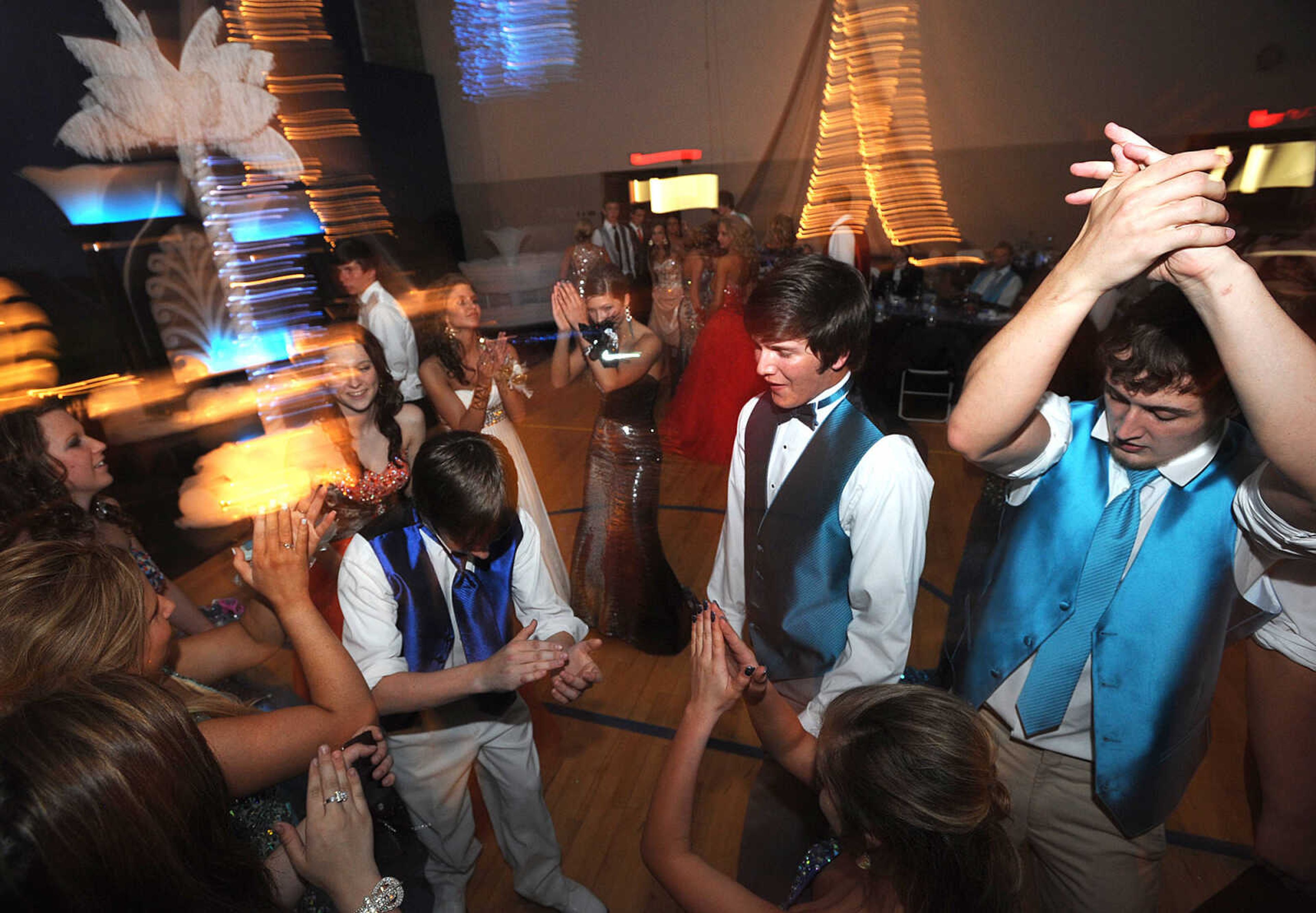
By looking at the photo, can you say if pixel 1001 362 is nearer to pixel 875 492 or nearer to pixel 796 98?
pixel 875 492

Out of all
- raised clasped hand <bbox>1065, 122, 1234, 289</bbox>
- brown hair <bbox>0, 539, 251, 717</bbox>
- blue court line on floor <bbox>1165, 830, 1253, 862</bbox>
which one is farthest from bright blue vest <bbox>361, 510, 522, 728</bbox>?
blue court line on floor <bbox>1165, 830, 1253, 862</bbox>

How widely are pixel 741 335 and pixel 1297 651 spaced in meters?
2.19

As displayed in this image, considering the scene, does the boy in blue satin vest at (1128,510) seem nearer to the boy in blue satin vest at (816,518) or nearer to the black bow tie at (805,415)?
the boy in blue satin vest at (816,518)

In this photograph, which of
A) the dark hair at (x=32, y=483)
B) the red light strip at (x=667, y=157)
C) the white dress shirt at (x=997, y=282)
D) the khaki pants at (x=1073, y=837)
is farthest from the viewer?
the white dress shirt at (x=997, y=282)

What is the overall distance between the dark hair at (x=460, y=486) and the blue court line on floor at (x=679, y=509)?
242 centimetres

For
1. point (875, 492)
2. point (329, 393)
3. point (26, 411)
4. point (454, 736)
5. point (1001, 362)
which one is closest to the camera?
point (1001, 362)

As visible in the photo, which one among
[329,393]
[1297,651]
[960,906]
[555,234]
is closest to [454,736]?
[960,906]

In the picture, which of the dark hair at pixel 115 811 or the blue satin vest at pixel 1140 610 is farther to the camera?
the blue satin vest at pixel 1140 610

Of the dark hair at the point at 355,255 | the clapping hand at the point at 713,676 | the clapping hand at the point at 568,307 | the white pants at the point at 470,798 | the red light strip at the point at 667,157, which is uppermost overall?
the red light strip at the point at 667,157

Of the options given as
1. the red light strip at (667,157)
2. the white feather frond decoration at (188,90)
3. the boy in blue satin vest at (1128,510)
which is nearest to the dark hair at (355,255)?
the white feather frond decoration at (188,90)

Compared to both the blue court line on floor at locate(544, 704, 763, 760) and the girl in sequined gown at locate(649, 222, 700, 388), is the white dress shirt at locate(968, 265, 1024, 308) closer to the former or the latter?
the girl in sequined gown at locate(649, 222, 700, 388)

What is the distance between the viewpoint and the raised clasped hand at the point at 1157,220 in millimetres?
581

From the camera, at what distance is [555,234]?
358 centimetres

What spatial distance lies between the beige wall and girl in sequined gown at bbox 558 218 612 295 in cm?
32
